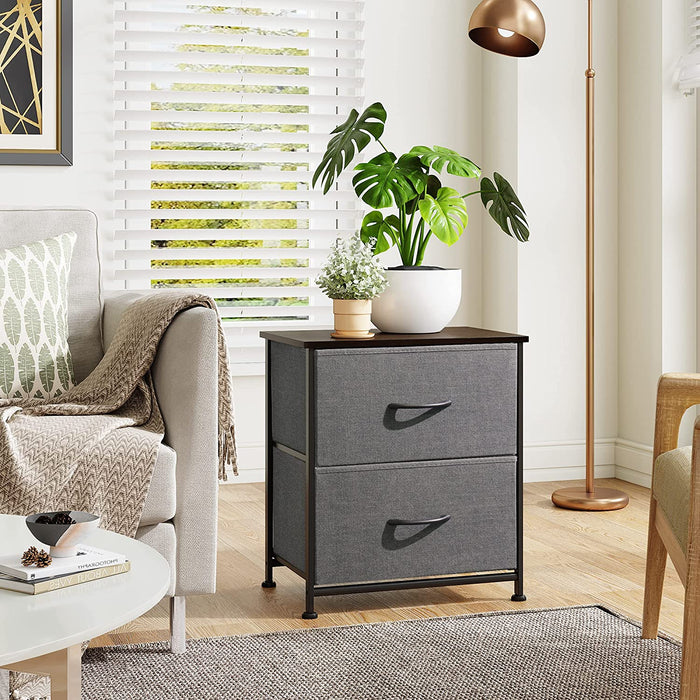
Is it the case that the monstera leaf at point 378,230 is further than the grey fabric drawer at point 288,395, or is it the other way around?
the monstera leaf at point 378,230

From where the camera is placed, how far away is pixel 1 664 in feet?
3.23

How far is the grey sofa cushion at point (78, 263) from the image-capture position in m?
2.53

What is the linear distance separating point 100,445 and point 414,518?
74cm

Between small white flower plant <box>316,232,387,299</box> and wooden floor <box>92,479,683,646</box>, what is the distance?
2.39 feet

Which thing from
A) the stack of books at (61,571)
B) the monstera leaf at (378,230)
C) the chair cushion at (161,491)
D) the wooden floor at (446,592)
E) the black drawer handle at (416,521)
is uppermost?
the monstera leaf at (378,230)

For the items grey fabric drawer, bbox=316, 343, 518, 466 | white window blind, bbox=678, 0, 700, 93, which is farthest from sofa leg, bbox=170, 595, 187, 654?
white window blind, bbox=678, 0, 700, 93

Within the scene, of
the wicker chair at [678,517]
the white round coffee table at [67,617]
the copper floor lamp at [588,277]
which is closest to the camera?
the white round coffee table at [67,617]

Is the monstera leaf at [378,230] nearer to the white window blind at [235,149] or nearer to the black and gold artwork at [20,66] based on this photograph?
the white window blind at [235,149]

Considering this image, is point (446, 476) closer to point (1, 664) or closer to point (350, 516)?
point (350, 516)

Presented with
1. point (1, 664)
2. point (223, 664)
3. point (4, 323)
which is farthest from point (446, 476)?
point (1, 664)

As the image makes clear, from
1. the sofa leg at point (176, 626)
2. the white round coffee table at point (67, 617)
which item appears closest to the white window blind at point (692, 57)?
the sofa leg at point (176, 626)

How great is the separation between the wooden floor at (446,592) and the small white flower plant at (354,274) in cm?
73

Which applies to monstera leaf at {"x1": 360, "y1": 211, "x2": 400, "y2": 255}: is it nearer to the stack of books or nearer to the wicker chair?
the wicker chair

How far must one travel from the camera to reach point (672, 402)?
1933mm
